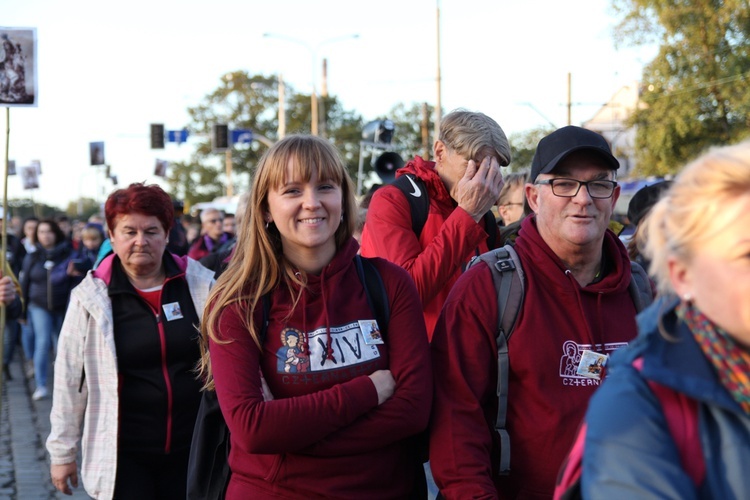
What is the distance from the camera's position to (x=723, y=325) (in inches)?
63.6

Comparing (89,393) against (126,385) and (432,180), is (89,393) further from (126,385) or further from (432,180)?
(432,180)

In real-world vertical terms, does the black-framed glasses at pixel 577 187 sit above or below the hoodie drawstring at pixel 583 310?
above

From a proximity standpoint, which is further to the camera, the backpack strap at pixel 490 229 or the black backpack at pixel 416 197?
the backpack strap at pixel 490 229

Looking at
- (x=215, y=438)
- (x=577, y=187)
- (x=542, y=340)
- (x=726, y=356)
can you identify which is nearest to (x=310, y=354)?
(x=215, y=438)

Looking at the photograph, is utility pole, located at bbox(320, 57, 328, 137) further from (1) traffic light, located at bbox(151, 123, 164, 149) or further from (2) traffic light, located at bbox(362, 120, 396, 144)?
(2) traffic light, located at bbox(362, 120, 396, 144)

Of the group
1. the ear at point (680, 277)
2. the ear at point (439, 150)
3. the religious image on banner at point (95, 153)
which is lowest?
the ear at point (680, 277)

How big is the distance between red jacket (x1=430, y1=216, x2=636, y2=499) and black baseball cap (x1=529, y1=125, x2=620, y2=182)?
0.93 feet

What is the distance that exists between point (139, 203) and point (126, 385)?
2.90 ft

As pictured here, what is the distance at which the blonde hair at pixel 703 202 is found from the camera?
5.29 ft

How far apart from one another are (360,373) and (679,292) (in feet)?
4.79

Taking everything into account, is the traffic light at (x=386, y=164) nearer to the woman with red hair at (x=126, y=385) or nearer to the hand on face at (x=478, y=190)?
the woman with red hair at (x=126, y=385)

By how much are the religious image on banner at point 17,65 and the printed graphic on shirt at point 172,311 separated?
1.88 metres

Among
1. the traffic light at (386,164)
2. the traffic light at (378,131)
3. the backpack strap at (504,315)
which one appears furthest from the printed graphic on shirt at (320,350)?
the traffic light at (378,131)

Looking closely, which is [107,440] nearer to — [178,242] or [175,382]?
[175,382]
